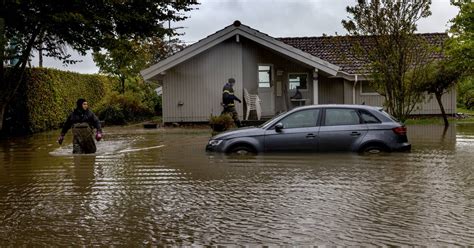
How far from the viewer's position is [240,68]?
25609mm

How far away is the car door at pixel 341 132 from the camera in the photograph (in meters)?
13.1

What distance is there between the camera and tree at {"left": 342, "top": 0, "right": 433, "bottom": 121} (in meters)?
16.9

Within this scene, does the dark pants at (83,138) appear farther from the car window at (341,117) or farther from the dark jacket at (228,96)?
the dark jacket at (228,96)

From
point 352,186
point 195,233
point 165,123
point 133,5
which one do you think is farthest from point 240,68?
point 195,233

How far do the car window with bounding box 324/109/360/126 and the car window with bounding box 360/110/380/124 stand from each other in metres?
0.12

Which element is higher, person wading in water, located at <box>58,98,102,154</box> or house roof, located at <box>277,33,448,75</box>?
house roof, located at <box>277,33,448,75</box>

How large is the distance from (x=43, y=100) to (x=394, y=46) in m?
14.9

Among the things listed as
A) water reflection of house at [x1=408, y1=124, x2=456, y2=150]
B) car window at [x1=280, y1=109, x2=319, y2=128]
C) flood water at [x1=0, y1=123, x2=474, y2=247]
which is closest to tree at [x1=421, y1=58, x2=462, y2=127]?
water reflection of house at [x1=408, y1=124, x2=456, y2=150]

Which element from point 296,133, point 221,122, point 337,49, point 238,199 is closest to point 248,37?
point 221,122

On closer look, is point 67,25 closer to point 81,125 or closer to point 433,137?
point 81,125

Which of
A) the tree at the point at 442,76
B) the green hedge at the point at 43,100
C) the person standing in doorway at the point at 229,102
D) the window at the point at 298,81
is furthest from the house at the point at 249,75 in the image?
the green hedge at the point at 43,100

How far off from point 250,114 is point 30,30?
393 inches

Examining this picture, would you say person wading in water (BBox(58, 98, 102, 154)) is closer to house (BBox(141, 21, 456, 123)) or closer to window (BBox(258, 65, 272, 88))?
house (BBox(141, 21, 456, 123))

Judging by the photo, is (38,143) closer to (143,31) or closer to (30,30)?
(30,30)
